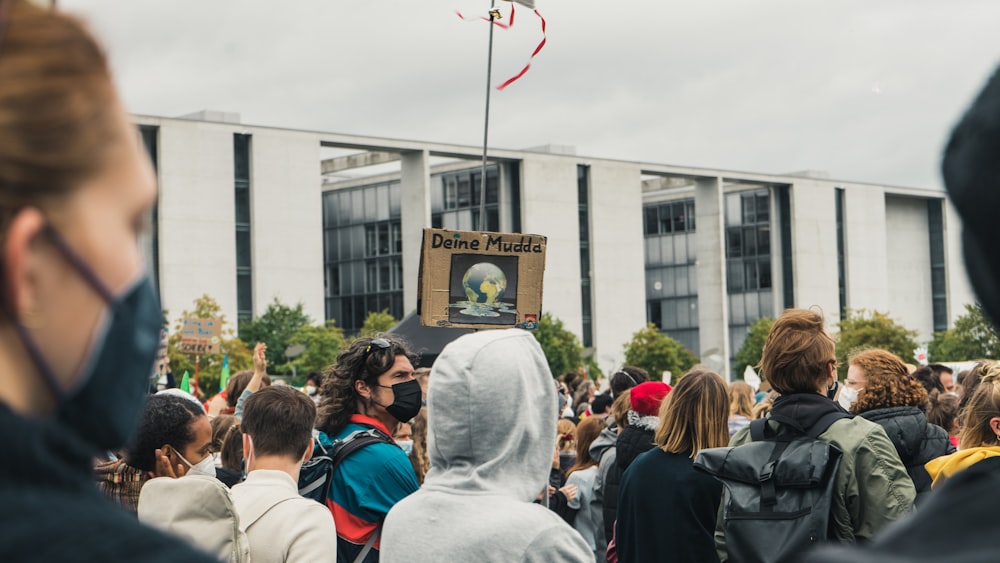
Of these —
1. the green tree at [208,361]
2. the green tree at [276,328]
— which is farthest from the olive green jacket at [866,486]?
the green tree at [276,328]

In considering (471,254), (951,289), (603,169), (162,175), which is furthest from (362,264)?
(471,254)

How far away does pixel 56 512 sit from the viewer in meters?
1.09

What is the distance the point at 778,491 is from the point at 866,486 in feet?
1.09

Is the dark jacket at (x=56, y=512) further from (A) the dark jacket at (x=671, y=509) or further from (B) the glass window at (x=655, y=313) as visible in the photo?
(B) the glass window at (x=655, y=313)

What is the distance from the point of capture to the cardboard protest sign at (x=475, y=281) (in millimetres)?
7777

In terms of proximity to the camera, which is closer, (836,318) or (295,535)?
(295,535)

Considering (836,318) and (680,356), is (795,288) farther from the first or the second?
(680,356)

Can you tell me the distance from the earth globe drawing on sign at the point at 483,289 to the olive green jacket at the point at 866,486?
3.11 meters

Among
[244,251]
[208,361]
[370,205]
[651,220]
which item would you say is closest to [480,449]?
[208,361]

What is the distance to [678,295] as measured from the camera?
327ft

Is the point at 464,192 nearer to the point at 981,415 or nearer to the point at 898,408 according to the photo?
the point at 898,408

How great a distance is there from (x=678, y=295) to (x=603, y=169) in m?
26.7

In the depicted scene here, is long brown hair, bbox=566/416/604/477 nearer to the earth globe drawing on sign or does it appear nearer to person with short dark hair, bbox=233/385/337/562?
the earth globe drawing on sign

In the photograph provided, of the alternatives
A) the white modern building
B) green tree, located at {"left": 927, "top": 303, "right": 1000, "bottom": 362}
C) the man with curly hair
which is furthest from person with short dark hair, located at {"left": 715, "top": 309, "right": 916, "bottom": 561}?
green tree, located at {"left": 927, "top": 303, "right": 1000, "bottom": 362}
